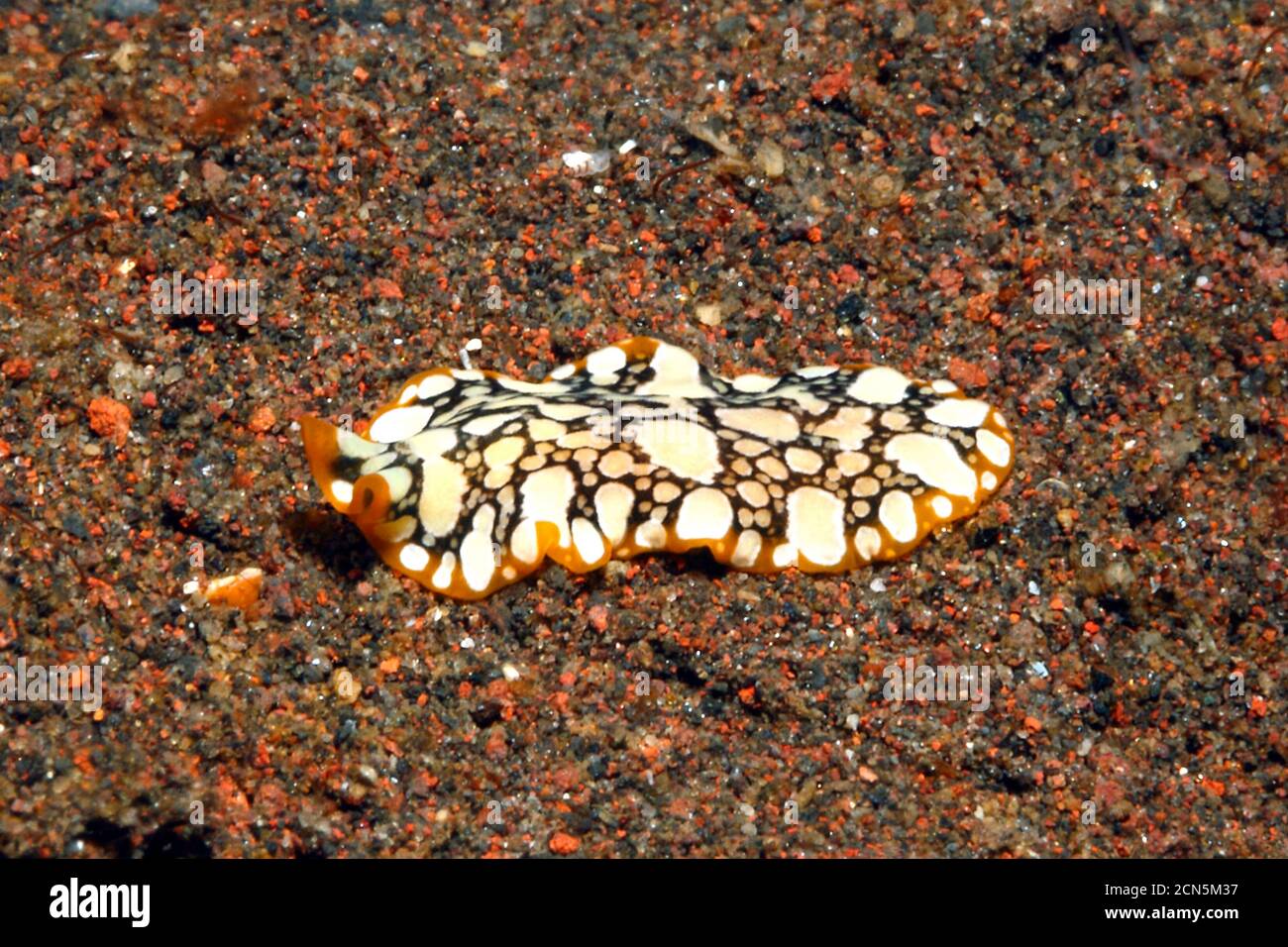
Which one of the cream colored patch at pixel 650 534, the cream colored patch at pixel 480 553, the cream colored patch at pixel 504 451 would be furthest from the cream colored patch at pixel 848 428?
the cream colored patch at pixel 480 553

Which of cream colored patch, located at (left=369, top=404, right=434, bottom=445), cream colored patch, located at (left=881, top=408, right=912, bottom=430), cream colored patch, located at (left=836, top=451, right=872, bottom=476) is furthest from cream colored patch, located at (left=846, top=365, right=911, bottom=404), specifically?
cream colored patch, located at (left=369, top=404, right=434, bottom=445)

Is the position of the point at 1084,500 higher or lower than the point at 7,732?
higher

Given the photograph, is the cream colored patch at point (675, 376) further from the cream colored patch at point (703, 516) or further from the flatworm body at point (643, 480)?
the cream colored patch at point (703, 516)

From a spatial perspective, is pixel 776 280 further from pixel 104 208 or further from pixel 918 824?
pixel 104 208

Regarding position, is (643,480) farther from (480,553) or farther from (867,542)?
(867,542)

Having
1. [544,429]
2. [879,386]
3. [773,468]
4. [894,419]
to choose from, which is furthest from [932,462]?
[544,429]
